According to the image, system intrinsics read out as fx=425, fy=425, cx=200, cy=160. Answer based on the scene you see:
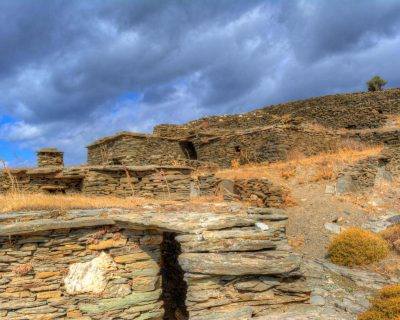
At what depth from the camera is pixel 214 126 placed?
29.1 m

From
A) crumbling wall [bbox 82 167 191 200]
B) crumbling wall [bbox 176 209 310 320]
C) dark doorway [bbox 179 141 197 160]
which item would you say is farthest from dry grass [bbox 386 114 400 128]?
crumbling wall [bbox 176 209 310 320]

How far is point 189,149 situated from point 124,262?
55.7 feet

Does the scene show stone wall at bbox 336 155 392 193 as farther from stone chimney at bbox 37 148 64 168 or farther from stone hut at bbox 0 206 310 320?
stone chimney at bbox 37 148 64 168

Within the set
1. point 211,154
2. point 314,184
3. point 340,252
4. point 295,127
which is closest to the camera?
point 340,252

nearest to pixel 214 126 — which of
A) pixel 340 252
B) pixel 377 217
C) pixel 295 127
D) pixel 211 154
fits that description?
pixel 211 154

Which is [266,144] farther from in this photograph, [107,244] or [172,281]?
[107,244]

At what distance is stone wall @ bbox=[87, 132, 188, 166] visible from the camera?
20.6 m

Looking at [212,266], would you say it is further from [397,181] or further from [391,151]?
[391,151]

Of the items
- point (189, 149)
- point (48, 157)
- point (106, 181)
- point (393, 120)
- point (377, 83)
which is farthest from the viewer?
point (377, 83)

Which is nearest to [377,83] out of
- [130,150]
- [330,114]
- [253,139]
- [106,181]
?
[330,114]

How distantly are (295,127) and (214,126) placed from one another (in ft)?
26.0

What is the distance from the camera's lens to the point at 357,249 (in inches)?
422

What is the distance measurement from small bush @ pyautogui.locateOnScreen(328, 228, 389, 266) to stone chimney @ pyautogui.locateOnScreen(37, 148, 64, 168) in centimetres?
1061

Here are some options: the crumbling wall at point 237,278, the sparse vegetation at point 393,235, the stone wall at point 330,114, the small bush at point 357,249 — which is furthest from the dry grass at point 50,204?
the stone wall at point 330,114
